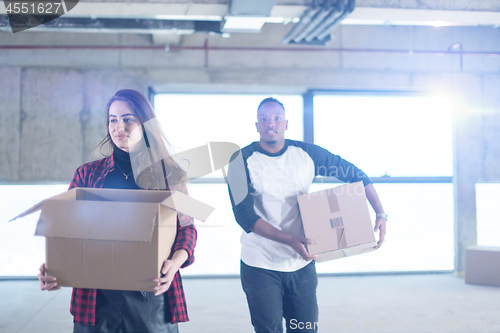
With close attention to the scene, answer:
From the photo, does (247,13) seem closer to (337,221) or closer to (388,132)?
(337,221)

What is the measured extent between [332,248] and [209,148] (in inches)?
103

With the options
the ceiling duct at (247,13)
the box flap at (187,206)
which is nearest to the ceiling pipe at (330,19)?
the ceiling duct at (247,13)

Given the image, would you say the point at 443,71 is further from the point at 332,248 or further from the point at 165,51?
the point at 332,248

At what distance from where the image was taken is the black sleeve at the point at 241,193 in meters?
1.49

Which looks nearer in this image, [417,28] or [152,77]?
[152,77]

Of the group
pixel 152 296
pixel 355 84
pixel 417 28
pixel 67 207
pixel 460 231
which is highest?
pixel 417 28

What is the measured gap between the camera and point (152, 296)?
3.28 feet

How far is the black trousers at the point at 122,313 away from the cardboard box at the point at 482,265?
145 inches

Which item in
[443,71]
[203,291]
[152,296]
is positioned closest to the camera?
[152,296]

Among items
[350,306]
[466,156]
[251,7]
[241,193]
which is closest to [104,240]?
[241,193]

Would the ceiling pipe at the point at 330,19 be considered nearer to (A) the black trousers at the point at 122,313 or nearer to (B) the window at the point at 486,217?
(A) the black trousers at the point at 122,313

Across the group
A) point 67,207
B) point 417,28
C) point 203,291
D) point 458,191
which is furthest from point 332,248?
point 417,28

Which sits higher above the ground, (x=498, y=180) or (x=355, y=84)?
(x=355, y=84)

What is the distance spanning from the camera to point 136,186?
1117mm
